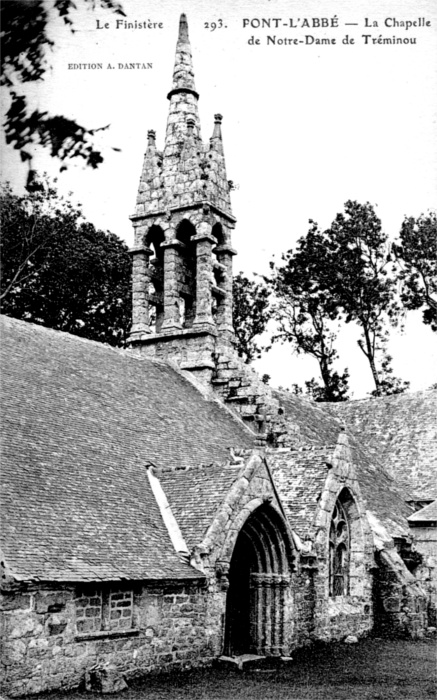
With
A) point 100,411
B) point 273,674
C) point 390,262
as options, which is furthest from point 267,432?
point 390,262

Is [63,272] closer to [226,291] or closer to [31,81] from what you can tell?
[226,291]

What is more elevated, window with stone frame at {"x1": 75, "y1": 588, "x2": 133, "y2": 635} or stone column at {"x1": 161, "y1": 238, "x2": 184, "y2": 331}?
stone column at {"x1": 161, "y1": 238, "x2": 184, "y2": 331}

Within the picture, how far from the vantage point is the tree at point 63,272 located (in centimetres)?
2736

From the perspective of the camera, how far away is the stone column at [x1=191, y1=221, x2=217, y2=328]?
→ 21.4 metres

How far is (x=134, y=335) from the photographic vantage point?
21.9 metres

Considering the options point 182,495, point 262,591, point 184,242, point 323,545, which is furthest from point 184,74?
point 262,591

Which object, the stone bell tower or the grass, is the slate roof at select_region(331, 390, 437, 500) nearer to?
the stone bell tower

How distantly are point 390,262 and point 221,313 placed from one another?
51.1ft

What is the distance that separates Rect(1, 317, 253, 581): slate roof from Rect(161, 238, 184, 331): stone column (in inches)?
71.6

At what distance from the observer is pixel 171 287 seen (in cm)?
2161

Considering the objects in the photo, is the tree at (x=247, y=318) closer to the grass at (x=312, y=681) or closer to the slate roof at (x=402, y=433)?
the slate roof at (x=402, y=433)

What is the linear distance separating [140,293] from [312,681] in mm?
11920

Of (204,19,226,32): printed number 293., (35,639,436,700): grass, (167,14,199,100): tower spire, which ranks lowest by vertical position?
(35,639,436,700): grass

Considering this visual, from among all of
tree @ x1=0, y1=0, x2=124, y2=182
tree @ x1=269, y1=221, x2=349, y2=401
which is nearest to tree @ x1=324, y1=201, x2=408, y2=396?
tree @ x1=269, y1=221, x2=349, y2=401
